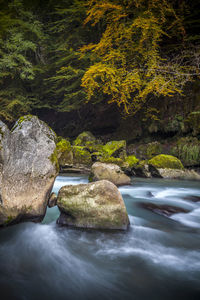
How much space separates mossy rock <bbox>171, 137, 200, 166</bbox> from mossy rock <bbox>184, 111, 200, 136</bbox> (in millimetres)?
452

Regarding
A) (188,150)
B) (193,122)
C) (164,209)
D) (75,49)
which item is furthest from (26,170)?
(75,49)

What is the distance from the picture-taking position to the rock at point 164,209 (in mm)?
4175

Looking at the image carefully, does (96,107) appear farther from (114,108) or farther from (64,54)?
(64,54)

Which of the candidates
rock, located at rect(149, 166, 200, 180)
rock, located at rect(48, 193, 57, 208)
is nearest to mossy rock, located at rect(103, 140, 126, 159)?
rock, located at rect(149, 166, 200, 180)

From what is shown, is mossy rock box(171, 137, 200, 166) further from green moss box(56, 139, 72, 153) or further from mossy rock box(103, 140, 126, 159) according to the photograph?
green moss box(56, 139, 72, 153)

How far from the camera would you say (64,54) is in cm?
1275

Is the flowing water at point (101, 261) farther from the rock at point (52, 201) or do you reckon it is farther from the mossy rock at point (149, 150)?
the mossy rock at point (149, 150)

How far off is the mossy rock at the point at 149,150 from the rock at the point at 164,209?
20.6 ft

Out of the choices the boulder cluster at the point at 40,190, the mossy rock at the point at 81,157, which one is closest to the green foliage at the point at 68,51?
the mossy rock at the point at 81,157

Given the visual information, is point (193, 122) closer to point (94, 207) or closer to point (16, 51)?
point (94, 207)

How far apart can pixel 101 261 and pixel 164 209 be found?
2561mm

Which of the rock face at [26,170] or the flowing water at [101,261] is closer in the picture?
the flowing water at [101,261]

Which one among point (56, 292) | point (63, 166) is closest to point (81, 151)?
point (63, 166)

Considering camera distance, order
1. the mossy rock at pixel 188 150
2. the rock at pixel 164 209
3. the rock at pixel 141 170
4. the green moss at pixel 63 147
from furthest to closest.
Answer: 1. the green moss at pixel 63 147
2. the mossy rock at pixel 188 150
3. the rock at pixel 141 170
4. the rock at pixel 164 209
